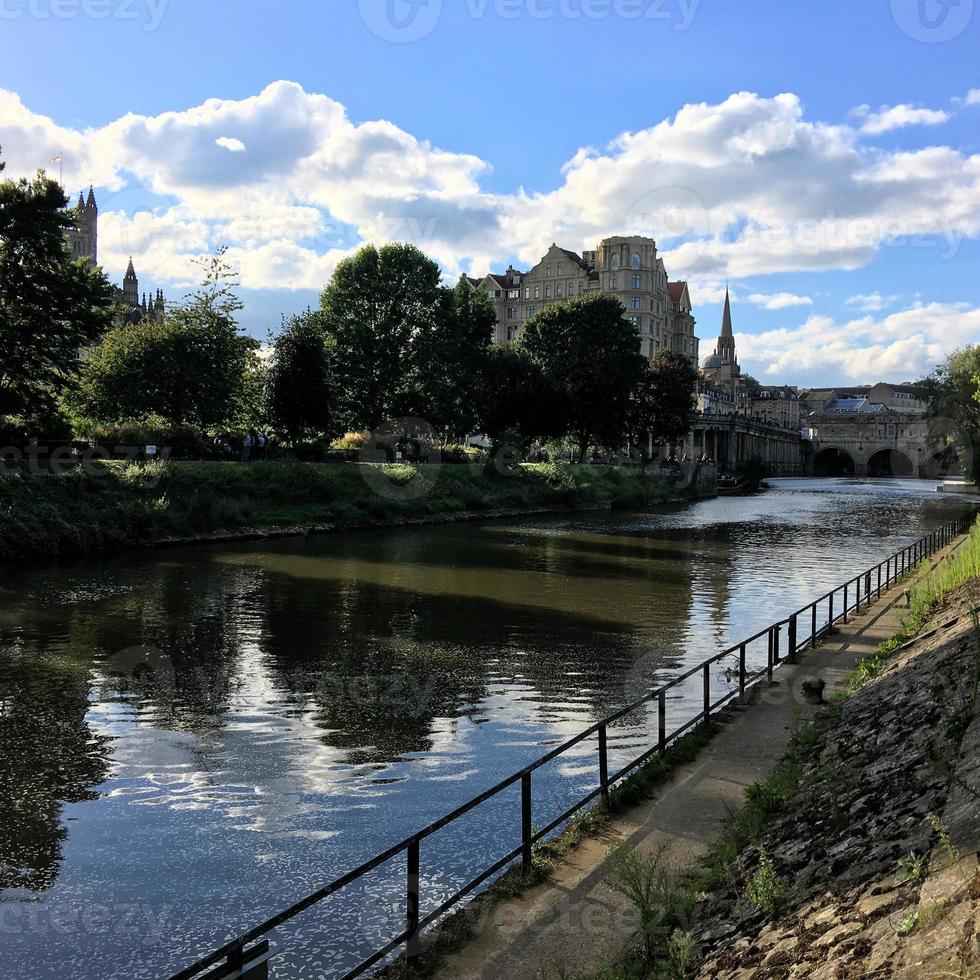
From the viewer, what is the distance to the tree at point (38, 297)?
41.4 meters

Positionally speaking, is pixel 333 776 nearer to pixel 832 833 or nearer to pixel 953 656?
pixel 832 833

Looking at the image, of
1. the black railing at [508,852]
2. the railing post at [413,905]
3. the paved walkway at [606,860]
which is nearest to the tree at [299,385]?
the black railing at [508,852]

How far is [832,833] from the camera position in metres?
7.85

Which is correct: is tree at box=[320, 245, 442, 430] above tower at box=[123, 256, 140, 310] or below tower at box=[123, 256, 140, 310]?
below

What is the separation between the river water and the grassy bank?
3.36m

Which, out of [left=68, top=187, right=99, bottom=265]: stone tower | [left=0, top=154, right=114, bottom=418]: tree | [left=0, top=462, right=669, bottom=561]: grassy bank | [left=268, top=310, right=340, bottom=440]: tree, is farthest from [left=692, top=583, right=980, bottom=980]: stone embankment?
[left=68, top=187, right=99, bottom=265]: stone tower

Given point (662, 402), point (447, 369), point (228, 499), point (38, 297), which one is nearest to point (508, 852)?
point (228, 499)

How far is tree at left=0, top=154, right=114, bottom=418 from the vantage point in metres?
41.4

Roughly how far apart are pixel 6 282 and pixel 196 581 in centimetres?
2083

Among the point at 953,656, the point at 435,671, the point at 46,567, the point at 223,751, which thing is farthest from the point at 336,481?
the point at 953,656

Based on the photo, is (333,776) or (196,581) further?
(196,581)

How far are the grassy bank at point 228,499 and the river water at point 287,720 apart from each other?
336cm

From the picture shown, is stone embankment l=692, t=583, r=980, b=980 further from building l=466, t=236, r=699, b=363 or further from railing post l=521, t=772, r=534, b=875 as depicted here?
building l=466, t=236, r=699, b=363

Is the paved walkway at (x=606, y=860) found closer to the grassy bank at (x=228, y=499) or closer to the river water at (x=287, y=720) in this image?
the river water at (x=287, y=720)
